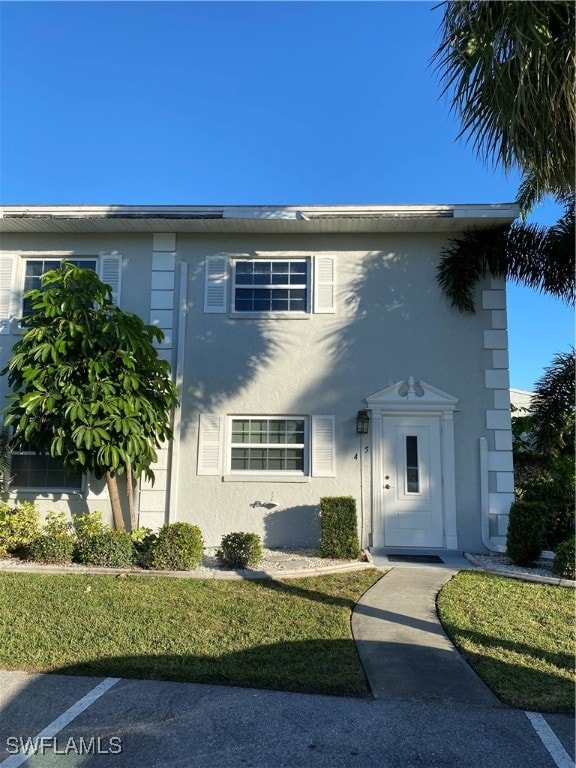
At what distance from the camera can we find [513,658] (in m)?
4.52

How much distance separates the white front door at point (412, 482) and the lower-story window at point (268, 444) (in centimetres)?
145

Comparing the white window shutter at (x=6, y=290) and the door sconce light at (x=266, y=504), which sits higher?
the white window shutter at (x=6, y=290)

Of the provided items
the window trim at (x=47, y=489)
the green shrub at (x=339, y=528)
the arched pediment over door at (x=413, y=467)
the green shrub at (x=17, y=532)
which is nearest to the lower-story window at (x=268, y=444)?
the green shrub at (x=339, y=528)

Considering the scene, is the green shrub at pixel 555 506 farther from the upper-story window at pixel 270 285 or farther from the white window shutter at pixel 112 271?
the white window shutter at pixel 112 271

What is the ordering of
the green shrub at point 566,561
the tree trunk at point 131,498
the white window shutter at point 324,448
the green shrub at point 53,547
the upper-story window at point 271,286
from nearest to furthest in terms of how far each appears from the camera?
1. the green shrub at point 566,561
2. the green shrub at point 53,547
3. the tree trunk at point 131,498
4. the white window shutter at point 324,448
5. the upper-story window at point 271,286

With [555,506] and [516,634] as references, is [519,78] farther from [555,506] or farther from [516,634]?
[555,506]

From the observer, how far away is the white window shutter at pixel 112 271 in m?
9.76

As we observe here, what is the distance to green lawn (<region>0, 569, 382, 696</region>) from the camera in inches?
165

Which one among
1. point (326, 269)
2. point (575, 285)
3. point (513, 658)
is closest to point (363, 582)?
point (513, 658)

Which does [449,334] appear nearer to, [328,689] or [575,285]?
[575,285]

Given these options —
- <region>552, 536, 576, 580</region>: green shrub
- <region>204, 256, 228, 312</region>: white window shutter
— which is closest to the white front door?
<region>552, 536, 576, 580</region>: green shrub

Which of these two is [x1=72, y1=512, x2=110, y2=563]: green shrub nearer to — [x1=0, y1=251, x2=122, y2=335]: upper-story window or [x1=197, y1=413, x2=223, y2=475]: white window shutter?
[x1=197, y1=413, x2=223, y2=475]: white window shutter

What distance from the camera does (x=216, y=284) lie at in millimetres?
9672

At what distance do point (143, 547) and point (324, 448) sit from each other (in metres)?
3.29
